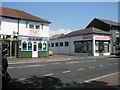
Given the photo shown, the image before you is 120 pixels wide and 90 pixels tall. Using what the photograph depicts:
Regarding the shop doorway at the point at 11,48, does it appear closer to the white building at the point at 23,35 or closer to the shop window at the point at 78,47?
the white building at the point at 23,35

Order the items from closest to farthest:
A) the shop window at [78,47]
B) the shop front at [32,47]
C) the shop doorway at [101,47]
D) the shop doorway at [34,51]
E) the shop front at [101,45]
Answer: the shop front at [32,47] → the shop doorway at [34,51] → the shop front at [101,45] → the shop doorway at [101,47] → the shop window at [78,47]

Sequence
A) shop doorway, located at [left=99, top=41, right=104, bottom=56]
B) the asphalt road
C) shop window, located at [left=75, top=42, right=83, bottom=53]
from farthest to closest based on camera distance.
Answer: shop window, located at [left=75, top=42, right=83, bottom=53], shop doorway, located at [left=99, top=41, right=104, bottom=56], the asphalt road

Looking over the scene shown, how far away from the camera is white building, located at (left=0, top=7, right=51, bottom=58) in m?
22.7

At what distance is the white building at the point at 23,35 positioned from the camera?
74.6 feet

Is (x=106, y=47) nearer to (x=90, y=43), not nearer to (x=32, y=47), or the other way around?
(x=90, y=43)

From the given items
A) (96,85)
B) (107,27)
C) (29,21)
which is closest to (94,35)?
(107,27)

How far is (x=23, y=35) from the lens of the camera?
24.5m

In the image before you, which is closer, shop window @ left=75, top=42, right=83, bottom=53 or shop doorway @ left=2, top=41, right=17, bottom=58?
shop doorway @ left=2, top=41, right=17, bottom=58

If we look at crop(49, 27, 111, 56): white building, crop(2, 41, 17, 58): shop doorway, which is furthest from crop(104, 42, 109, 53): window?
crop(2, 41, 17, 58): shop doorway

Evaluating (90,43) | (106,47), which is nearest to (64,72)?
(90,43)

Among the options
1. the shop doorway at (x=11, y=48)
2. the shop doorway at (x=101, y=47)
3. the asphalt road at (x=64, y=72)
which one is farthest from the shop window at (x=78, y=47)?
the asphalt road at (x=64, y=72)

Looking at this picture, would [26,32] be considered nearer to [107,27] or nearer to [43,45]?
[43,45]

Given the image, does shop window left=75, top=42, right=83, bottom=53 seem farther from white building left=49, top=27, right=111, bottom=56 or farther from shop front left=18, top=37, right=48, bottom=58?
shop front left=18, top=37, right=48, bottom=58

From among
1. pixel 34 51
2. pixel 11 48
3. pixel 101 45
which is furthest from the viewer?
pixel 101 45
